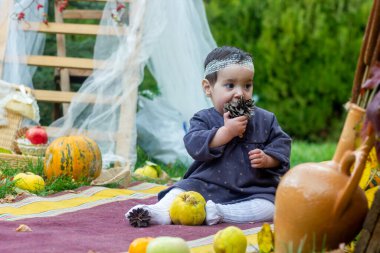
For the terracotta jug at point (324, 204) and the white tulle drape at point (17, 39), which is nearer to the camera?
the terracotta jug at point (324, 204)

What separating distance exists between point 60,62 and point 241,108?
2.85 metres

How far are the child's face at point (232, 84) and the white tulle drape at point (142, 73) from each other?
194cm

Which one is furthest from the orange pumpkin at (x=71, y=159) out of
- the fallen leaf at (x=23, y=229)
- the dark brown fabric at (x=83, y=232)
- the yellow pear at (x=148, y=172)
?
the fallen leaf at (x=23, y=229)

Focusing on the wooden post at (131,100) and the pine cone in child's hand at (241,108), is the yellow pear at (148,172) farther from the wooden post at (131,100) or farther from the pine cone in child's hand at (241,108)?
the pine cone in child's hand at (241,108)

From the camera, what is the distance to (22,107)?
5.93m

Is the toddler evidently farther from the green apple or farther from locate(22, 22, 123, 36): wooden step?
locate(22, 22, 123, 36): wooden step

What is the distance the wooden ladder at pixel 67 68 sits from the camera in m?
6.13

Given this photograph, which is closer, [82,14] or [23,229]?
[23,229]

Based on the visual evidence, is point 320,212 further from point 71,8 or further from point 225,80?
point 71,8

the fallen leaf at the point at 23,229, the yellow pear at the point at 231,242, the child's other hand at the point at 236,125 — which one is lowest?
the fallen leaf at the point at 23,229

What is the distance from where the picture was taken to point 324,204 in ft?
9.02

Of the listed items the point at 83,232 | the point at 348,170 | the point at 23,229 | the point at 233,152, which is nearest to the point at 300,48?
the point at 233,152

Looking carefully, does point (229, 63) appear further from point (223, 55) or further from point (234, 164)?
point (234, 164)

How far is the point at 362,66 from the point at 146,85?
14.3ft
